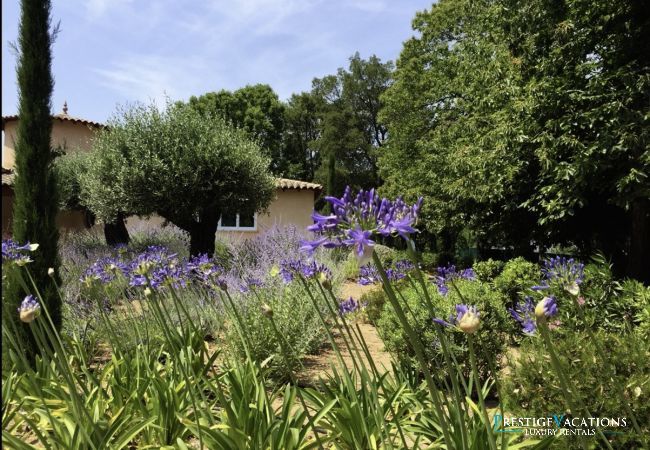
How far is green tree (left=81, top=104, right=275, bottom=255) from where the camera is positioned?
32.6 ft

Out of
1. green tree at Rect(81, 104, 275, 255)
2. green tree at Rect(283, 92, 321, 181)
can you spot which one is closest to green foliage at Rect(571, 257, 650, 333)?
green tree at Rect(81, 104, 275, 255)

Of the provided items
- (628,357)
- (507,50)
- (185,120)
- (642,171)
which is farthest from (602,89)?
(185,120)


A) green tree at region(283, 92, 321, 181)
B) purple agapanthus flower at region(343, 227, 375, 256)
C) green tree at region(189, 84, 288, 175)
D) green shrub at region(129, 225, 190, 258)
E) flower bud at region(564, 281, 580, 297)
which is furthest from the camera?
green tree at region(283, 92, 321, 181)

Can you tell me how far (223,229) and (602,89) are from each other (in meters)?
15.1

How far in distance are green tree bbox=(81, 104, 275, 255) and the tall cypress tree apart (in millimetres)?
4541

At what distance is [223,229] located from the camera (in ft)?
64.7

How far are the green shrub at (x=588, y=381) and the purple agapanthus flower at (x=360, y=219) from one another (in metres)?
1.69

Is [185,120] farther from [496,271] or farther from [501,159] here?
[496,271]

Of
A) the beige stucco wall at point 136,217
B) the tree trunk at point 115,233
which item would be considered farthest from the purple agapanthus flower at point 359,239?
the beige stucco wall at point 136,217

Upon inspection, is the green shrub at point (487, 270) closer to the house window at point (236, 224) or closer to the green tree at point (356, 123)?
the house window at point (236, 224)

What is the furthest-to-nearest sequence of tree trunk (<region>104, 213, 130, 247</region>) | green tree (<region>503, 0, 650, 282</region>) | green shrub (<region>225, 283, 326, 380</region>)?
tree trunk (<region>104, 213, 130, 247</region>) < green tree (<region>503, 0, 650, 282</region>) < green shrub (<region>225, 283, 326, 380</region>)

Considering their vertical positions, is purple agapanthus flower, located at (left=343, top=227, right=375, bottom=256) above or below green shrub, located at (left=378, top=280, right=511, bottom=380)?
above

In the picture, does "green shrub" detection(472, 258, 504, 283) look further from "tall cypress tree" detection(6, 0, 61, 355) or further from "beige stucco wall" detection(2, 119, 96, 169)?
"beige stucco wall" detection(2, 119, 96, 169)

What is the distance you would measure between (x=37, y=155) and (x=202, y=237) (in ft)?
19.5
